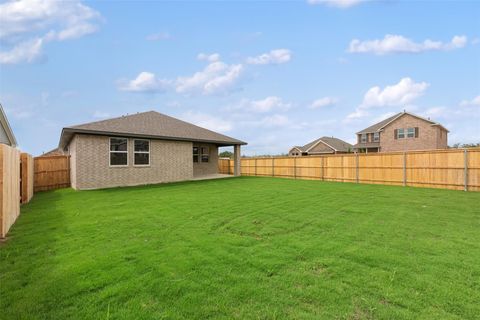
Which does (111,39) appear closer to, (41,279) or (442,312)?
(41,279)

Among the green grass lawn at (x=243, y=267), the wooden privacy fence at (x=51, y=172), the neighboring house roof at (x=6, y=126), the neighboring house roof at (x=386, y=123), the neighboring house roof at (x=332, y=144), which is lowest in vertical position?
the green grass lawn at (x=243, y=267)

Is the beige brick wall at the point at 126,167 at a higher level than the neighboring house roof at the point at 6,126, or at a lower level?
lower

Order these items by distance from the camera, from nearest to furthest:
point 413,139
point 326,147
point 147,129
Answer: point 147,129, point 413,139, point 326,147

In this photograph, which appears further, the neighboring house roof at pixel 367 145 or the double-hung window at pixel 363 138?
the double-hung window at pixel 363 138

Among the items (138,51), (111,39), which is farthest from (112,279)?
(138,51)

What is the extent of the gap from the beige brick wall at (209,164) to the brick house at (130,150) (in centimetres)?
254

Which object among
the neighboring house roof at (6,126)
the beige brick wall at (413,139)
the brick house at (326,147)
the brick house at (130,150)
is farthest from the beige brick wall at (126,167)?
the brick house at (326,147)

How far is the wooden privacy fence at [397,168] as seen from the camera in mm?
12853

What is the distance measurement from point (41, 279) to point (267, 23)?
1303 cm

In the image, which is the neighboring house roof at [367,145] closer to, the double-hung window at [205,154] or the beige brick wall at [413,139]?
the beige brick wall at [413,139]

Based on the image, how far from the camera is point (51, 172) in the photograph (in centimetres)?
1502

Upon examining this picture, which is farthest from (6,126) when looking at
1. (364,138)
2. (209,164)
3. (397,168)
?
(364,138)

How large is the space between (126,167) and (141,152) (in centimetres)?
123

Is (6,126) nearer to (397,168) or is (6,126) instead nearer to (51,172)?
(51,172)
